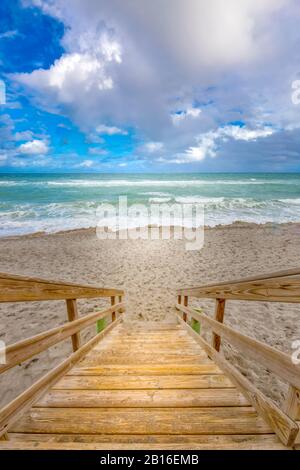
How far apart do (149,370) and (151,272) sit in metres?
6.76

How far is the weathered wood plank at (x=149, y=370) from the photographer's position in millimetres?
2195

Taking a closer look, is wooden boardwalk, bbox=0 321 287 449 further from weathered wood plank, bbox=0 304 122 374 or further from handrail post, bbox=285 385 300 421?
weathered wood plank, bbox=0 304 122 374

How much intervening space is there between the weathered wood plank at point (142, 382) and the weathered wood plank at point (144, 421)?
0.32 meters

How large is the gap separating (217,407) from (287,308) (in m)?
5.30

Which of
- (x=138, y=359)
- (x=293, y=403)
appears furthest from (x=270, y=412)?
(x=138, y=359)

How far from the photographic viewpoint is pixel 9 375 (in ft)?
12.2

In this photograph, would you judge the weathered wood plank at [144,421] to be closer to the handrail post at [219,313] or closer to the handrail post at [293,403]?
the handrail post at [293,403]

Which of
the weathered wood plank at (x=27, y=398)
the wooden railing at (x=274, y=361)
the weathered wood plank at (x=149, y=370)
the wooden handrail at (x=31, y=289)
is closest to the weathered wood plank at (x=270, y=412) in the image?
the wooden railing at (x=274, y=361)

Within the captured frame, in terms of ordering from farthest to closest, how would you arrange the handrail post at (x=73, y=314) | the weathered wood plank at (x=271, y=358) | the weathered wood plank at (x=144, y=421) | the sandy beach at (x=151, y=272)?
the sandy beach at (x=151, y=272)
the handrail post at (x=73, y=314)
the weathered wood plank at (x=144, y=421)
the weathered wood plank at (x=271, y=358)

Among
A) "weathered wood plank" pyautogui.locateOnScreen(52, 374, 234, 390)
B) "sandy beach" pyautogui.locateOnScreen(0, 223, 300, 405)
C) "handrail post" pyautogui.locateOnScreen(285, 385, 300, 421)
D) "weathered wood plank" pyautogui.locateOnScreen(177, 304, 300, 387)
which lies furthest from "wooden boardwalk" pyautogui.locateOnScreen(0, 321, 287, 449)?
"sandy beach" pyautogui.locateOnScreen(0, 223, 300, 405)

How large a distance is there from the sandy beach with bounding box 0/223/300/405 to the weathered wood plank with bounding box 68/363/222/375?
166 centimetres

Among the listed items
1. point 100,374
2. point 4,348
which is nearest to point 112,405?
point 100,374

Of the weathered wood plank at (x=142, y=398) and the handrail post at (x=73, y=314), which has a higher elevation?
the handrail post at (x=73, y=314)

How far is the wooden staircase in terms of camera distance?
1.21m
